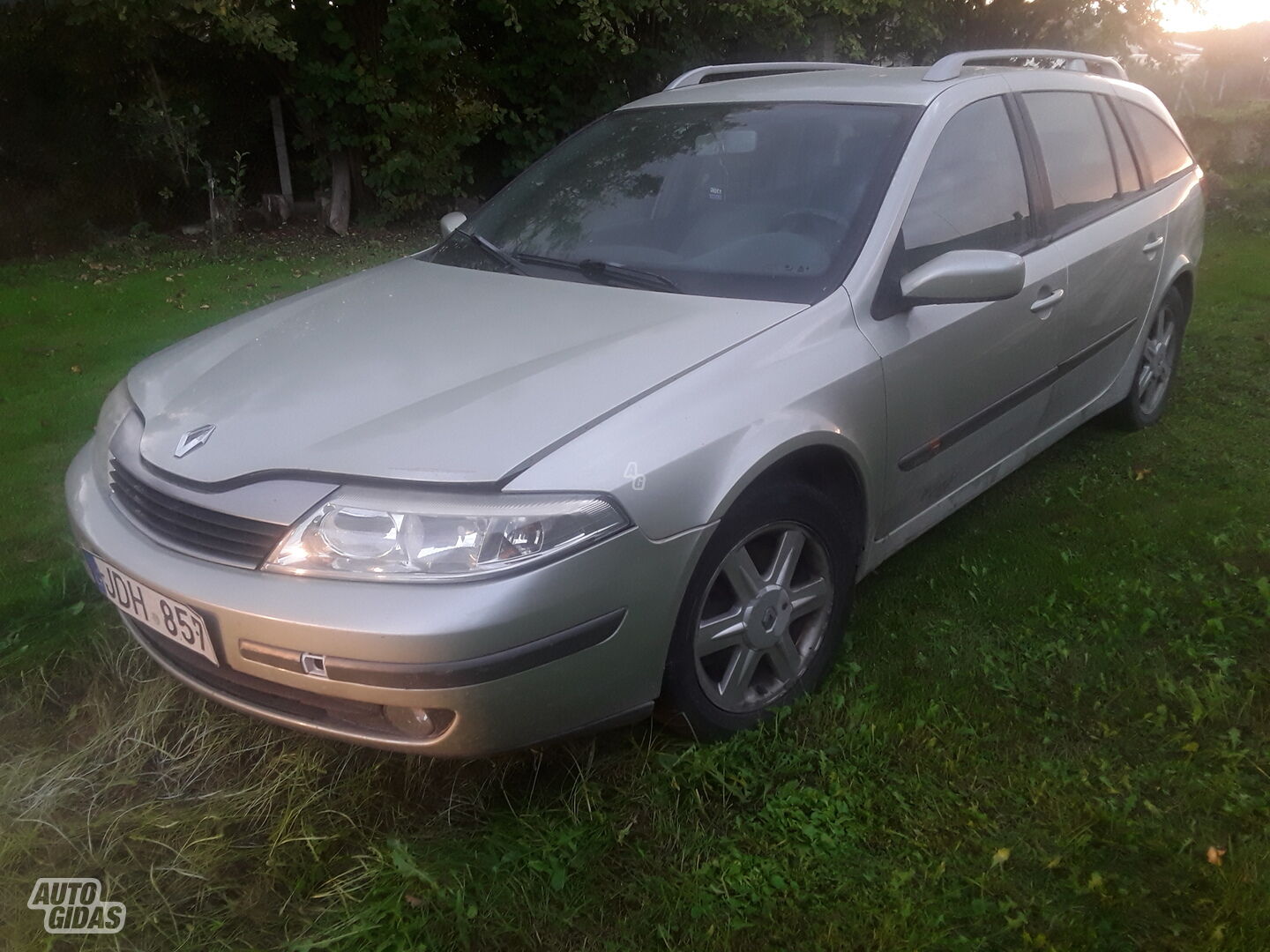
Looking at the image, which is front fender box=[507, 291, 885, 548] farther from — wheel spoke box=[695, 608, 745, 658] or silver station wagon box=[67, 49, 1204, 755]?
wheel spoke box=[695, 608, 745, 658]

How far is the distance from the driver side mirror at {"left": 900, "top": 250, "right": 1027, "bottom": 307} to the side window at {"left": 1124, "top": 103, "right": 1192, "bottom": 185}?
81.3 inches

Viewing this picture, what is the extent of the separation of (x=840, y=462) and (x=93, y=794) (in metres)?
1.97

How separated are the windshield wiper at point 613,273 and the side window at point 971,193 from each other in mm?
662

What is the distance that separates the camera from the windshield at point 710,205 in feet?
9.57

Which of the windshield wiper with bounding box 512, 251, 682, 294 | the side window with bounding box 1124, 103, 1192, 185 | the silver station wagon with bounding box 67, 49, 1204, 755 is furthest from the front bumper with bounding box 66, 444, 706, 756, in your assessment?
the side window with bounding box 1124, 103, 1192, 185

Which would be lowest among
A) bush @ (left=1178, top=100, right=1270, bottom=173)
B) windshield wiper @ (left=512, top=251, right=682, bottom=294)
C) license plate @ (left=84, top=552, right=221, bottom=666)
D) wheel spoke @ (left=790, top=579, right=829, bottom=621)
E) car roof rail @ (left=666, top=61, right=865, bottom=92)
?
bush @ (left=1178, top=100, right=1270, bottom=173)

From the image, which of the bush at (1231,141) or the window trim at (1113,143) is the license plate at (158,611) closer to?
the window trim at (1113,143)

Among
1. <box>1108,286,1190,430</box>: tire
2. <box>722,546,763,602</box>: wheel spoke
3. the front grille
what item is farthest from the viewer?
<box>1108,286,1190,430</box>: tire

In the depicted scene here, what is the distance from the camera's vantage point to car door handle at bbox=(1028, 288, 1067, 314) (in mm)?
3443

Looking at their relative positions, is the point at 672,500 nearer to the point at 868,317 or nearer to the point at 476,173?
the point at 868,317

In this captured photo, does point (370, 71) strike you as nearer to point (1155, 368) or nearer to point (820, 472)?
point (1155, 368)

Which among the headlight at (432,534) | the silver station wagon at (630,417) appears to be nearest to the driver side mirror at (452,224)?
the silver station wagon at (630,417)

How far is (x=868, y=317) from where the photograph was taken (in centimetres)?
281

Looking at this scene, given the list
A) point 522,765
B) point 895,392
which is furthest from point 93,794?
point 895,392
